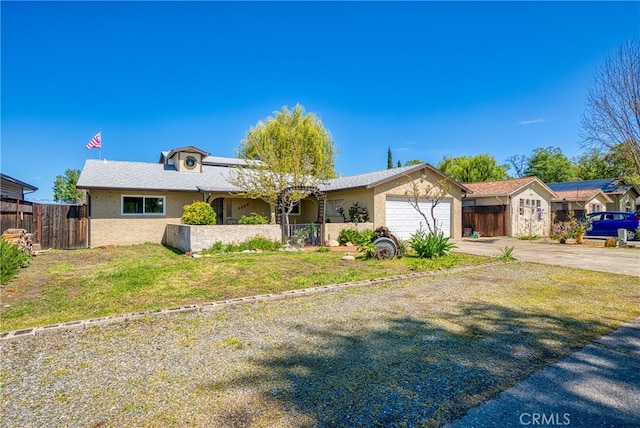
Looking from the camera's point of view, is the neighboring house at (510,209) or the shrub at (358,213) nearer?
the shrub at (358,213)

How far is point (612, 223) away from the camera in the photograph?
17969mm

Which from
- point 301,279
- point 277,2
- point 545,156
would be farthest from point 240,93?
point 545,156

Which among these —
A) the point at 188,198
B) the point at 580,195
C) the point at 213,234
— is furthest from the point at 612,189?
the point at 188,198

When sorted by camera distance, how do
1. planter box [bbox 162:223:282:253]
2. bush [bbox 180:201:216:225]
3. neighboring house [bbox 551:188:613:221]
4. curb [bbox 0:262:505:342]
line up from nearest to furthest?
curb [bbox 0:262:505:342]
planter box [bbox 162:223:282:253]
bush [bbox 180:201:216:225]
neighboring house [bbox 551:188:613:221]

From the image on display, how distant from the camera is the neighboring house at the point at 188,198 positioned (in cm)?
1483

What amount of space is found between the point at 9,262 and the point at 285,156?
12923 mm

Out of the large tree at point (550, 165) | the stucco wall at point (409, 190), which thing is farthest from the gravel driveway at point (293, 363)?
the large tree at point (550, 165)

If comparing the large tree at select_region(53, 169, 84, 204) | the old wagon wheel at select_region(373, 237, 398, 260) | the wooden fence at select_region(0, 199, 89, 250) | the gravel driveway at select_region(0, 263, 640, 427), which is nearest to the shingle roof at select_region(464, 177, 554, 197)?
the old wagon wheel at select_region(373, 237, 398, 260)

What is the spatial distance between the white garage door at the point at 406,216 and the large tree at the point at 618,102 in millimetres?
7917

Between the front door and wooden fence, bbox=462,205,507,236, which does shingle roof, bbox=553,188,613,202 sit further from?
the front door

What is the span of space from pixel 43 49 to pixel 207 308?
43.6 ft

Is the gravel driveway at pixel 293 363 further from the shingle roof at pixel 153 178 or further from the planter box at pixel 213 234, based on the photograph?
the shingle roof at pixel 153 178

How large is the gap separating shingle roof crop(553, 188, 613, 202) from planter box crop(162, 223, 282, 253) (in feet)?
75.6

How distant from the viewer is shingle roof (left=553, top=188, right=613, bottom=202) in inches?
988
